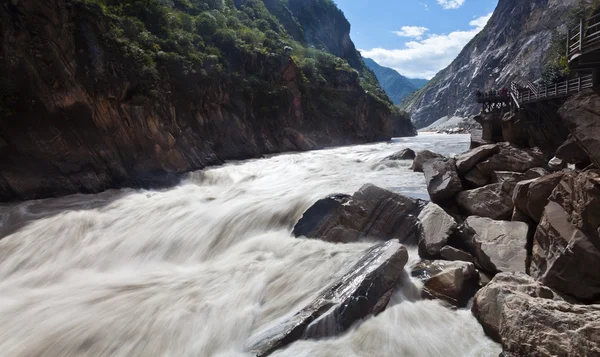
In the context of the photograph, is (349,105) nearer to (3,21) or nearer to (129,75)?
(129,75)

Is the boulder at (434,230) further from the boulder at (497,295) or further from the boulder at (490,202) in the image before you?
the boulder at (497,295)

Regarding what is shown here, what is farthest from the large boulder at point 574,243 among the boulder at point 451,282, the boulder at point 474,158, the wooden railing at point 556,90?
the wooden railing at point 556,90

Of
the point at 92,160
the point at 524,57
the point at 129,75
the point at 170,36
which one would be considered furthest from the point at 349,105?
the point at 524,57

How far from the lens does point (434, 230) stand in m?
7.70

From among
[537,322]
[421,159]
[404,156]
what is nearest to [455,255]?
[537,322]

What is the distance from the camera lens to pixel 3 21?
12.6m

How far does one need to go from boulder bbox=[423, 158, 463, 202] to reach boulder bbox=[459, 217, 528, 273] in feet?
7.07

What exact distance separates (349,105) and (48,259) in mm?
47395

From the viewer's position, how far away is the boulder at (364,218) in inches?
333

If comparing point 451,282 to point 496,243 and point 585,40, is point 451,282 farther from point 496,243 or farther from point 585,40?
point 585,40

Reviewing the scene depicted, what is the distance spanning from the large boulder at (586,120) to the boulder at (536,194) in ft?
3.59

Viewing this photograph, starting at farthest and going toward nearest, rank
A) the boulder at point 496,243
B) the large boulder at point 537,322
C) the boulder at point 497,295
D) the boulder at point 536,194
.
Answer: the boulder at point 536,194
the boulder at point 496,243
the boulder at point 497,295
the large boulder at point 537,322

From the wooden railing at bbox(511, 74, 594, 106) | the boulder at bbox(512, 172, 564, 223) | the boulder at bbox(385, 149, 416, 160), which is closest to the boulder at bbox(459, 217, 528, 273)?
the boulder at bbox(512, 172, 564, 223)

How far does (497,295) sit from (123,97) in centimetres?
1756
